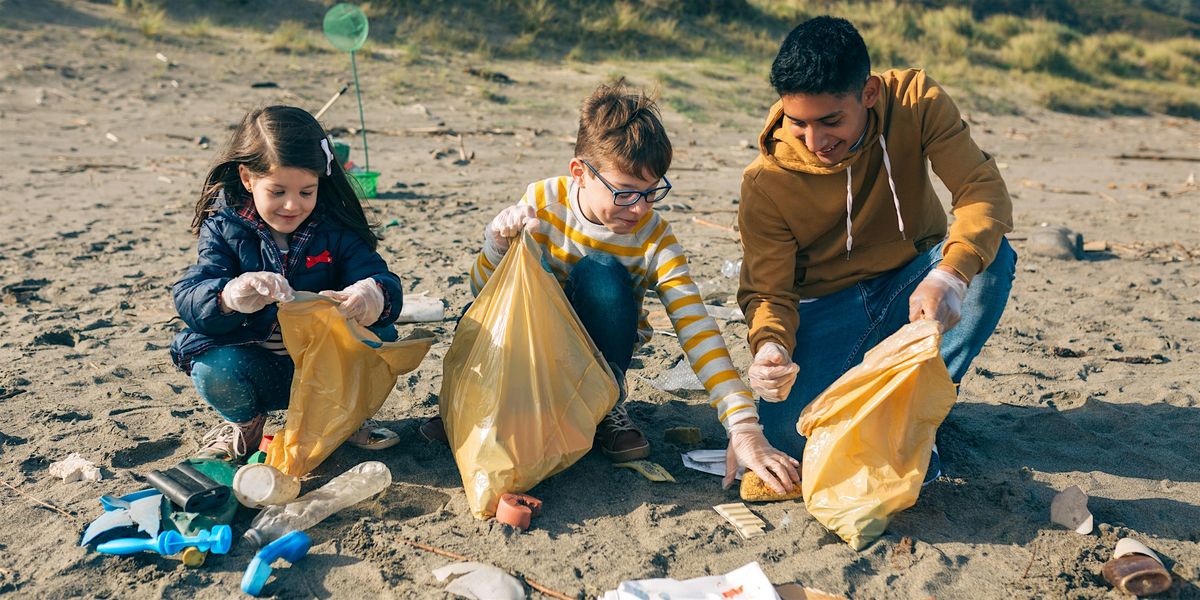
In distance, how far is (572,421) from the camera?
2.62m

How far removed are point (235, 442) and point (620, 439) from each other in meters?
1.12

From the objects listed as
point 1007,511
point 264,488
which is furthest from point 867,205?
point 264,488

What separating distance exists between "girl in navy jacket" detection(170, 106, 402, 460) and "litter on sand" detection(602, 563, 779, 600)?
40.9 inches

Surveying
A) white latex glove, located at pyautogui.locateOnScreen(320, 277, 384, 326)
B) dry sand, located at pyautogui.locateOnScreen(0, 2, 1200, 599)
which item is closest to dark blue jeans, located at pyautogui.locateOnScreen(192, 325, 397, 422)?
white latex glove, located at pyautogui.locateOnScreen(320, 277, 384, 326)

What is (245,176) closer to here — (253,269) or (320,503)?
(253,269)

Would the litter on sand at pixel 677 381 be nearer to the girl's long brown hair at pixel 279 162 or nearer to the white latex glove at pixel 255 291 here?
the girl's long brown hair at pixel 279 162

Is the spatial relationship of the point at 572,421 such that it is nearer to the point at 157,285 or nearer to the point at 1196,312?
the point at 157,285

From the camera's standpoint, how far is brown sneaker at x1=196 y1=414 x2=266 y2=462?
2.75 meters

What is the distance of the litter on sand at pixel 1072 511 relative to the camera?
2.47 m

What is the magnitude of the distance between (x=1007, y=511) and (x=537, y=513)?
1283 millimetres

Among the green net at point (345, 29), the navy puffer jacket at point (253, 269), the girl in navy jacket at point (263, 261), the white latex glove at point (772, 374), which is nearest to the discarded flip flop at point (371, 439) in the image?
the girl in navy jacket at point (263, 261)

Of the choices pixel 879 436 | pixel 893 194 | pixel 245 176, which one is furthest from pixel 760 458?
pixel 245 176

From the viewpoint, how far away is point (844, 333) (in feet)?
9.76

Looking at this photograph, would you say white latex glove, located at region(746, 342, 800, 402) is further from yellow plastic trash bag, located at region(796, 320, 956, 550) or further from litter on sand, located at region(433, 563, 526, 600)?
litter on sand, located at region(433, 563, 526, 600)
